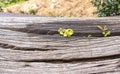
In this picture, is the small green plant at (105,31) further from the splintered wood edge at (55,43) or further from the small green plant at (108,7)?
the small green plant at (108,7)

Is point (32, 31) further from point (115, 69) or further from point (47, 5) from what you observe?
point (47, 5)

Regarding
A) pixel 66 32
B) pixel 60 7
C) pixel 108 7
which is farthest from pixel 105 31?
pixel 60 7

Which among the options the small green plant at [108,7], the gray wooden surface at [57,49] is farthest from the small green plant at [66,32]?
the small green plant at [108,7]

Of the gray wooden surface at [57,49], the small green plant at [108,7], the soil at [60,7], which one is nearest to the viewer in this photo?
the gray wooden surface at [57,49]

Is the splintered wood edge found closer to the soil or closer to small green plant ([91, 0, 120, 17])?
small green plant ([91, 0, 120, 17])

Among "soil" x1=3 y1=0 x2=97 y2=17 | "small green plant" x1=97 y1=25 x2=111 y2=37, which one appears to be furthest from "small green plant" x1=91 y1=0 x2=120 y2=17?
"small green plant" x1=97 y1=25 x2=111 y2=37

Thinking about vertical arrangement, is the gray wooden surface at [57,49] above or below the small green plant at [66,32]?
below

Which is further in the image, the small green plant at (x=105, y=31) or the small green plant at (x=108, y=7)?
the small green plant at (x=108, y=7)
